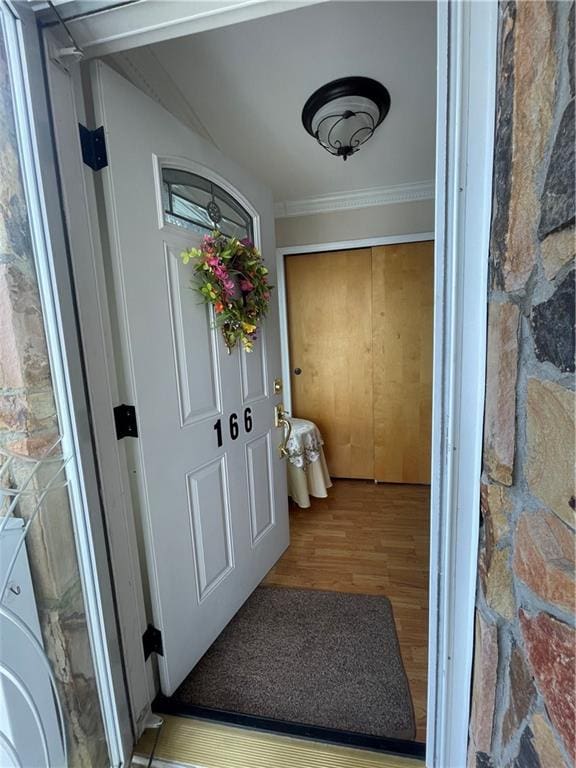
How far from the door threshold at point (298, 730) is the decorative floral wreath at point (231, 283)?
136 cm

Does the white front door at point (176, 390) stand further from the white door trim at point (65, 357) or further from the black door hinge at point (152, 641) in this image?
the white door trim at point (65, 357)

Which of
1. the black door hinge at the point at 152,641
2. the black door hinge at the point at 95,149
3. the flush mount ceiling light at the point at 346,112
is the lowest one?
the black door hinge at the point at 152,641

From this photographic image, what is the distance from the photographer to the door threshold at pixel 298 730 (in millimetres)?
1028

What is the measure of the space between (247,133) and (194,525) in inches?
76.9

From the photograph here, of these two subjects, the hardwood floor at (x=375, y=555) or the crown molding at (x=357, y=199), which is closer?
the hardwood floor at (x=375, y=555)

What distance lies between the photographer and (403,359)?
111 inches

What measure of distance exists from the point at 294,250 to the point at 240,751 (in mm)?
2965

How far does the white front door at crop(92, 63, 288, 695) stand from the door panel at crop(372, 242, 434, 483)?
144 centimetres

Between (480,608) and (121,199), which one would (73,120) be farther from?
(480,608)

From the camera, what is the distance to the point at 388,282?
277 centimetres

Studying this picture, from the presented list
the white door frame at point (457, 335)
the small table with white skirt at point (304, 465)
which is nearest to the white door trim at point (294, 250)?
the small table with white skirt at point (304, 465)

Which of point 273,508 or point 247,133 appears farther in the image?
point 273,508

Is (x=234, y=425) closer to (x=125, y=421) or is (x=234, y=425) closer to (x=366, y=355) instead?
(x=125, y=421)

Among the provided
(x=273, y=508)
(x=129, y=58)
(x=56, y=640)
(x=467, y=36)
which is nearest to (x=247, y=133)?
(x=129, y=58)
